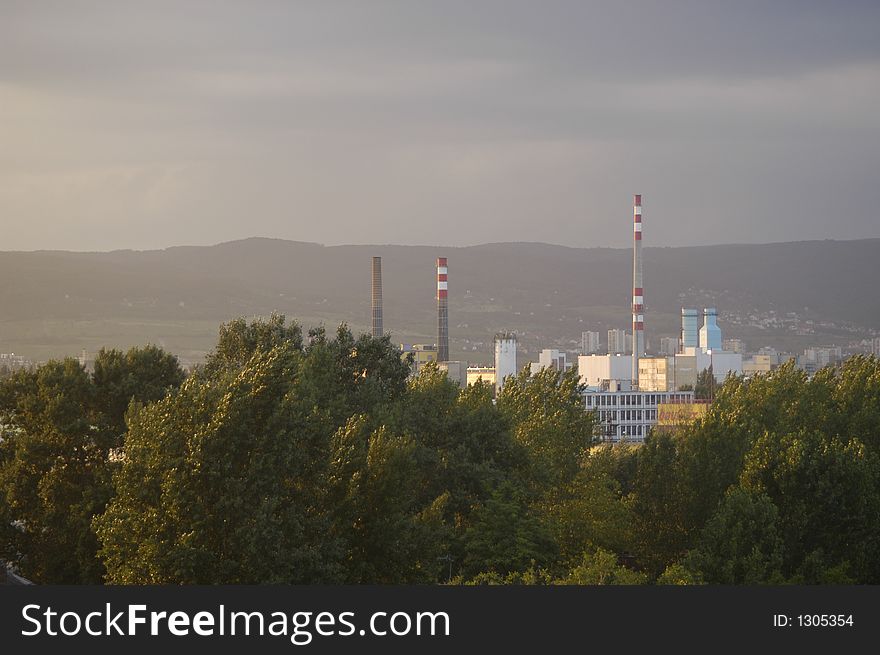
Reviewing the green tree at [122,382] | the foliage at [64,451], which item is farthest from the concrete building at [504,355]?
the green tree at [122,382]

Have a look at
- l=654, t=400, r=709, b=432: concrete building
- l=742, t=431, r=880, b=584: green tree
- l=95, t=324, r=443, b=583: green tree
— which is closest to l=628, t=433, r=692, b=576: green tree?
l=742, t=431, r=880, b=584: green tree

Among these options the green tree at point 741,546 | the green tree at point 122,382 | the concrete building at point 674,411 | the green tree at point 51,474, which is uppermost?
the green tree at point 122,382

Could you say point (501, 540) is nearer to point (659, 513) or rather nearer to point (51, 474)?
point (659, 513)

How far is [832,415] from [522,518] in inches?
817

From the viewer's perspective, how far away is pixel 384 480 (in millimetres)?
44688

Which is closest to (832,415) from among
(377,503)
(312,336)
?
(312,336)

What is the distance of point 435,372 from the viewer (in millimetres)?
75125

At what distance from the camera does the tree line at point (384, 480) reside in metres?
40.4

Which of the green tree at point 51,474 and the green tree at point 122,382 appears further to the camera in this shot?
the green tree at point 122,382

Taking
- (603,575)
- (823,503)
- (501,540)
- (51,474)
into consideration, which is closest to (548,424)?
(501,540)

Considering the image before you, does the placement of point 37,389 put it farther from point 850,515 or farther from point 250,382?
point 850,515

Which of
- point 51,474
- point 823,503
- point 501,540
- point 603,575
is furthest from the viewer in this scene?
point 823,503

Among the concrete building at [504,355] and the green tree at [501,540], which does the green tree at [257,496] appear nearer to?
the green tree at [501,540]

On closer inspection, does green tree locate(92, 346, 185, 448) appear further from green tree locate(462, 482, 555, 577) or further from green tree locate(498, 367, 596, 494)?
green tree locate(498, 367, 596, 494)
